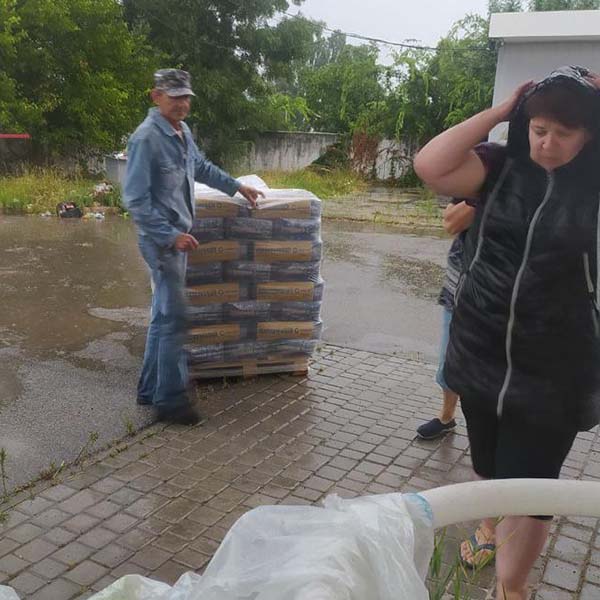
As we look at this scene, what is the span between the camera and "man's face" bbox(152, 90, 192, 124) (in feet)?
13.5

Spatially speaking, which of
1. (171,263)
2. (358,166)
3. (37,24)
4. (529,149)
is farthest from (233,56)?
(529,149)

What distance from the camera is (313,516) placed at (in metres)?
1.43

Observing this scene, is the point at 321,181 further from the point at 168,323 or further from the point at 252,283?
the point at 168,323

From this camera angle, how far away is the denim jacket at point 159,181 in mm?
3977

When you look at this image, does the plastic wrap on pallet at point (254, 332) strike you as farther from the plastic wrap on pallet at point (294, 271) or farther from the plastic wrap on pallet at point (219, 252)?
the plastic wrap on pallet at point (219, 252)

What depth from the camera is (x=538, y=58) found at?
578 inches

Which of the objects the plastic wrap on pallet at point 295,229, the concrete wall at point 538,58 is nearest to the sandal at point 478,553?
the plastic wrap on pallet at point 295,229

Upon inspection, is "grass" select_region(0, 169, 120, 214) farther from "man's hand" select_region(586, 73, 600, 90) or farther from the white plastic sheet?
"man's hand" select_region(586, 73, 600, 90)

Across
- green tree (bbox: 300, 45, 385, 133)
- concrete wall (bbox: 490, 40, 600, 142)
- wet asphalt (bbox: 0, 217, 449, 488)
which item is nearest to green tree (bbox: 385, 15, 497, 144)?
green tree (bbox: 300, 45, 385, 133)

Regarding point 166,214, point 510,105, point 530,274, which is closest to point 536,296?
point 530,274

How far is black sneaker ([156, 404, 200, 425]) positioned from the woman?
226 centimetres

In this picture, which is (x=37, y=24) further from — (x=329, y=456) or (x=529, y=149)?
(x=529, y=149)

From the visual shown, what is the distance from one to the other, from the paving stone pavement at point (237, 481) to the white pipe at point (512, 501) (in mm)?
649

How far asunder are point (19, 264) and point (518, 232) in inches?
305
